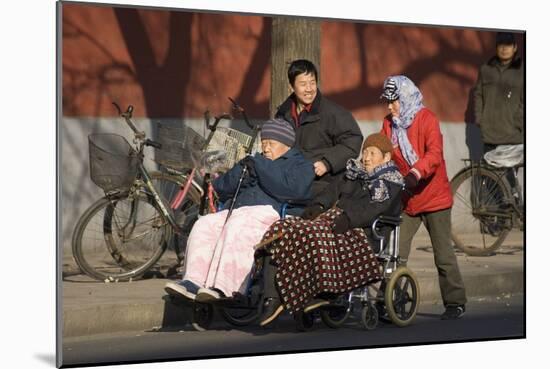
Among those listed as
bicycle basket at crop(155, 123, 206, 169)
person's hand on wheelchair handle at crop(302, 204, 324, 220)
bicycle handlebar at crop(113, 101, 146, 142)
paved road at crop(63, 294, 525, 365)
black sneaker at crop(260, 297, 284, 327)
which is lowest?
paved road at crop(63, 294, 525, 365)

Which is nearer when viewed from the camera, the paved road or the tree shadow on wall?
the paved road

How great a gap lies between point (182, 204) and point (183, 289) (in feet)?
5.40

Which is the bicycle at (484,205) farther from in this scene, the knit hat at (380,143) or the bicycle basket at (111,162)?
the bicycle basket at (111,162)

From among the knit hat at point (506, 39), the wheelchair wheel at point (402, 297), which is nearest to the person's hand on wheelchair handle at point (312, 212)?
the wheelchair wheel at point (402, 297)

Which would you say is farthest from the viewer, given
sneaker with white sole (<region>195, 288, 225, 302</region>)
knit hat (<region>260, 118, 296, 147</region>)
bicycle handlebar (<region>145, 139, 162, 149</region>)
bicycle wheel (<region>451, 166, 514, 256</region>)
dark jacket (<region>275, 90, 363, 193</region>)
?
bicycle wheel (<region>451, 166, 514, 256</region>)

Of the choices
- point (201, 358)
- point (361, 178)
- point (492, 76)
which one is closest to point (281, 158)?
point (361, 178)

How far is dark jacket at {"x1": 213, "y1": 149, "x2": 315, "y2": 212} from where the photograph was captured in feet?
40.1

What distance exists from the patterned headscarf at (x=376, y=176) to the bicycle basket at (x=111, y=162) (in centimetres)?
164

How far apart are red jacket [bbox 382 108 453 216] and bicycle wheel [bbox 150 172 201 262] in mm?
1455

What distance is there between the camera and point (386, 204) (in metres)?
12.4

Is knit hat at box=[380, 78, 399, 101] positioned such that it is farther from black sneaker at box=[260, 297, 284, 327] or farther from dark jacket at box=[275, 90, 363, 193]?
black sneaker at box=[260, 297, 284, 327]

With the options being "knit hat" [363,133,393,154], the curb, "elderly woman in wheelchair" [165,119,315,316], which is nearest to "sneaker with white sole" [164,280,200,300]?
"elderly woman in wheelchair" [165,119,315,316]

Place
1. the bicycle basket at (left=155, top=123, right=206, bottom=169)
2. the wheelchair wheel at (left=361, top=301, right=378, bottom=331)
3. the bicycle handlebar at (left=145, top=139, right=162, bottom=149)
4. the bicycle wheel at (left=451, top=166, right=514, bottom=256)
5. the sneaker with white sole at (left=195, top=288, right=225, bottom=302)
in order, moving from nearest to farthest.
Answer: the sneaker with white sole at (left=195, top=288, right=225, bottom=302) → the wheelchair wheel at (left=361, top=301, right=378, bottom=331) → the bicycle handlebar at (left=145, top=139, right=162, bottom=149) → the bicycle basket at (left=155, top=123, right=206, bottom=169) → the bicycle wheel at (left=451, top=166, right=514, bottom=256)

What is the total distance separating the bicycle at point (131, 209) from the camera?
13109 millimetres
